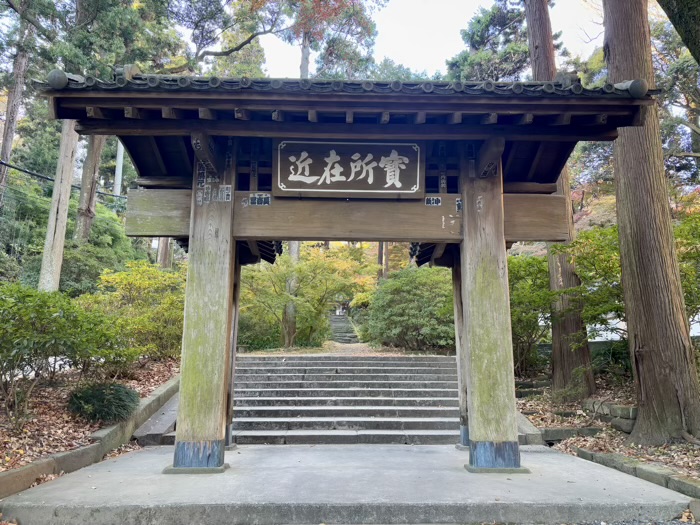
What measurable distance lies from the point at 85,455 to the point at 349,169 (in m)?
4.69

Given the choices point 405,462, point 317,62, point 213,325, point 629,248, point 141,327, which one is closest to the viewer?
point 213,325

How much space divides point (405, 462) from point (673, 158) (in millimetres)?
15126

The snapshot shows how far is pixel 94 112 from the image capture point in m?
4.07

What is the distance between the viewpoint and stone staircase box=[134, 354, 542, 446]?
7098 millimetres

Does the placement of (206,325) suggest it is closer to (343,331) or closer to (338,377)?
(338,377)

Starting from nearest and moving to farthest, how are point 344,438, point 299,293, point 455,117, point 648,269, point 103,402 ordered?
point 455,117, point 648,269, point 103,402, point 344,438, point 299,293

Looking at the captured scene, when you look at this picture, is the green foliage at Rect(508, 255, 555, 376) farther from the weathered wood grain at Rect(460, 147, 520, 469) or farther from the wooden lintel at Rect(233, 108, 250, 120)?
the wooden lintel at Rect(233, 108, 250, 120)

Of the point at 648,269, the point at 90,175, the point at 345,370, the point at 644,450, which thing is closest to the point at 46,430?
the point at 345,370

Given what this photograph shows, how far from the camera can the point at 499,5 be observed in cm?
1622

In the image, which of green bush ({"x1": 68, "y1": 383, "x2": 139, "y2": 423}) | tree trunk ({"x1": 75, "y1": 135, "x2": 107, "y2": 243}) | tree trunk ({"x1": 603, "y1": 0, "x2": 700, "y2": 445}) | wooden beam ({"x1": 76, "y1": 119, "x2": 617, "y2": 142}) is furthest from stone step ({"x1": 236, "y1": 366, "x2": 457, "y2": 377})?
tree trunk ({"x1": 75, "y1": 135, "x2": 107, "y2": 243})

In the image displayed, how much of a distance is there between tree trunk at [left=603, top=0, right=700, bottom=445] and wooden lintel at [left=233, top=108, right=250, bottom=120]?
18.2 ft

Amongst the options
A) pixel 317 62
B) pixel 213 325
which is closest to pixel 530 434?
pixel 213 325

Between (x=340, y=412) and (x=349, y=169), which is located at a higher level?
(x=349, y=169)

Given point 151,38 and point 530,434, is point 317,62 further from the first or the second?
point 530,434
